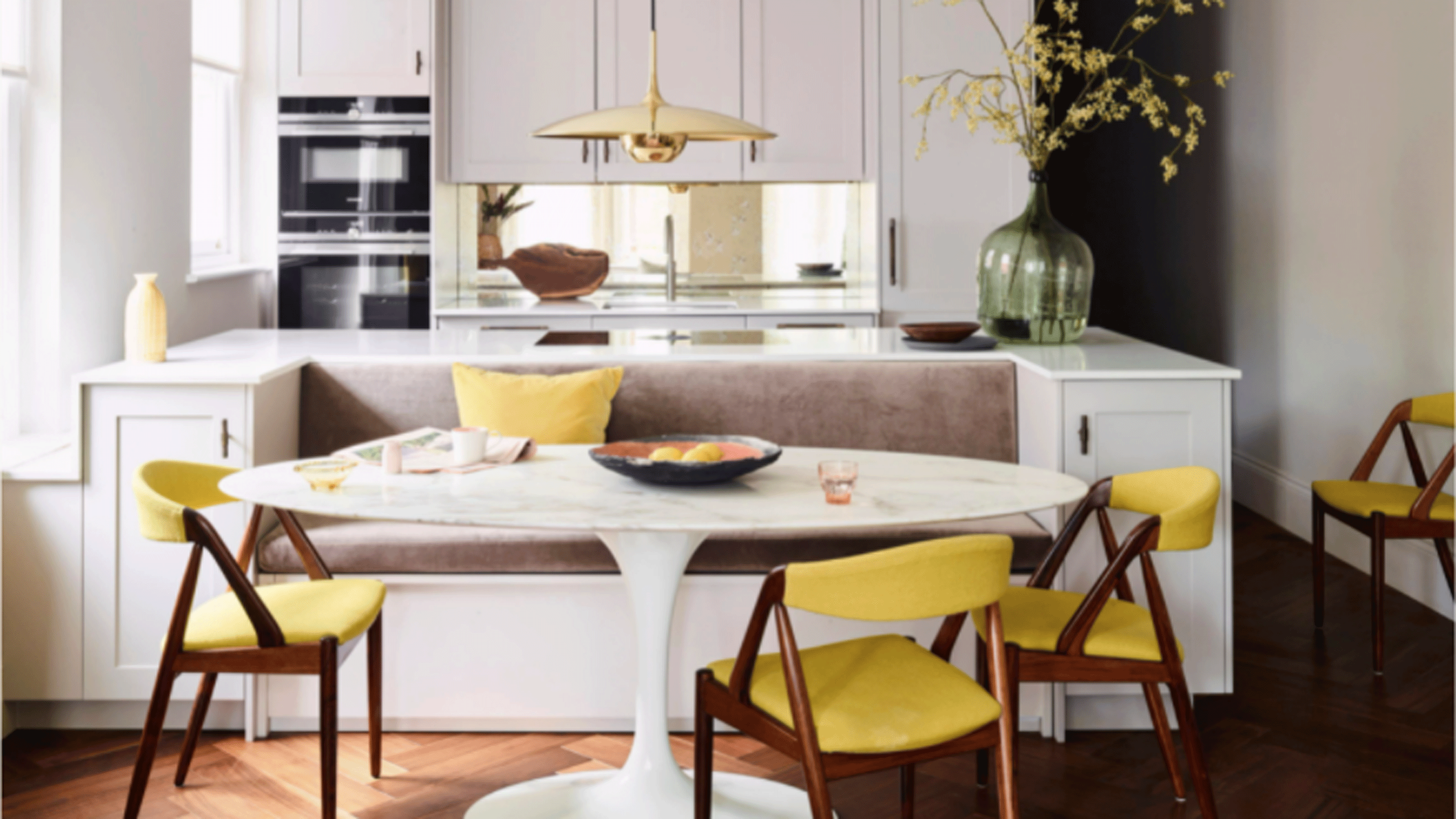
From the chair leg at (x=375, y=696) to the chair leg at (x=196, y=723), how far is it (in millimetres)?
329

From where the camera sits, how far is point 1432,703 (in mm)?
3283

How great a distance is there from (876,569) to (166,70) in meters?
3.03

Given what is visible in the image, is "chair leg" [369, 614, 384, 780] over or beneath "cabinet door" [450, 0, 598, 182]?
beneath

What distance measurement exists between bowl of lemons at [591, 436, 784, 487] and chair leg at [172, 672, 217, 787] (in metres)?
1.02

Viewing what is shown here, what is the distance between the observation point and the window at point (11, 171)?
319 centimetres

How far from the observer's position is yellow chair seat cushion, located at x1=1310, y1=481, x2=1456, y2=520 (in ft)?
11.6

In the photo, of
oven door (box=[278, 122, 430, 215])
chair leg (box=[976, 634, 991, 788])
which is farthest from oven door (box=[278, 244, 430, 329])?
chair leg (box=[976, 634, 991, 788])

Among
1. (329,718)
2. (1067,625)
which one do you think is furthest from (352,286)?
(1067,625)

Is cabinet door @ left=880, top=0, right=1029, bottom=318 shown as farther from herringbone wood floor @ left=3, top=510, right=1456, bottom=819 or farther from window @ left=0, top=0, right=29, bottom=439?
window @ left=0, top=0, right=29, bottom=439

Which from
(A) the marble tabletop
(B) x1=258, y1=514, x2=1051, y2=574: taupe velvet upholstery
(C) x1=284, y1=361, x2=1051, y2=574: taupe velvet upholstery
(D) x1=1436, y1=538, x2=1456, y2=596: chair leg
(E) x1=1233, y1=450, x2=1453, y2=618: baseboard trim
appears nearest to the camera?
(A) the marble tabletop

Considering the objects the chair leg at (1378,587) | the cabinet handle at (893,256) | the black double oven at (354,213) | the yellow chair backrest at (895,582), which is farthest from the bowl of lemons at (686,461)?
the black double oven at (354,213)

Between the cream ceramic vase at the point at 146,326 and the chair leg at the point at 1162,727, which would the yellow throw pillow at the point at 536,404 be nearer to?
the cream ceramic vase at the point at 146,326

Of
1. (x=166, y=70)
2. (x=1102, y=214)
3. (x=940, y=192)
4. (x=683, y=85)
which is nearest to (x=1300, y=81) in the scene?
(x=940, y=192)

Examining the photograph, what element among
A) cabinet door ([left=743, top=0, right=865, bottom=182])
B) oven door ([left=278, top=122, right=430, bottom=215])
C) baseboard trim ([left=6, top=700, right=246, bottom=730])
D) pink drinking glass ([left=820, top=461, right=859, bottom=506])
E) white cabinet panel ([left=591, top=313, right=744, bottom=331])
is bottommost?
baseboard trim ([left=6, top=700, right=246, bottom=730])
